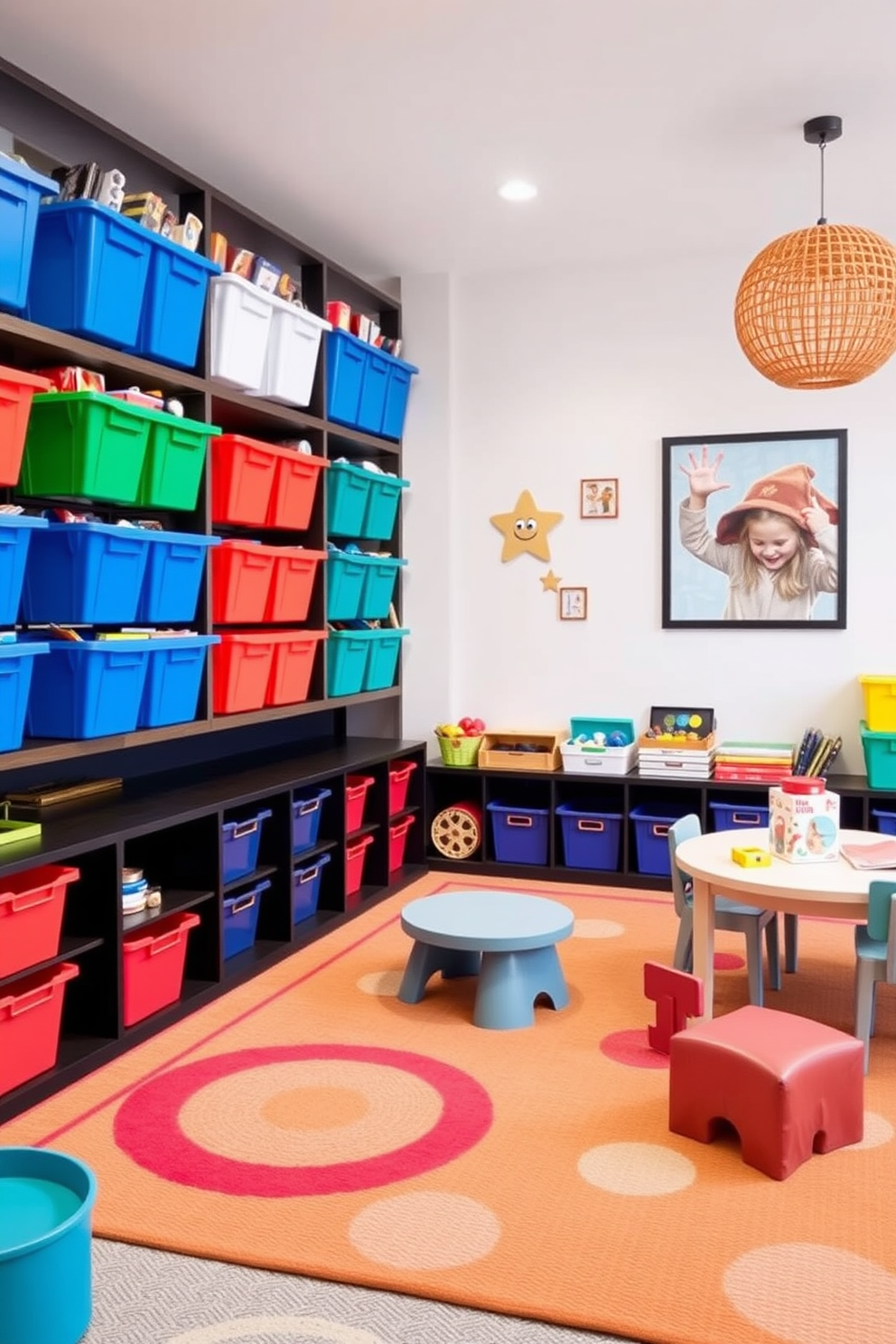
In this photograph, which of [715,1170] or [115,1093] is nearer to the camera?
[715,1170]

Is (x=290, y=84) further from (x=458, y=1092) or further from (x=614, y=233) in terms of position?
(x=458, y=1092)

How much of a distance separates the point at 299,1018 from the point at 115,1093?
65cm

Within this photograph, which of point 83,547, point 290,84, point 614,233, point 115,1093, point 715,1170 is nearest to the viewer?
point 715,1170

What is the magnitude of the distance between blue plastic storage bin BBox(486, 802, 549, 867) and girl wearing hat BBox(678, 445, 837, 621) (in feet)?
4.03

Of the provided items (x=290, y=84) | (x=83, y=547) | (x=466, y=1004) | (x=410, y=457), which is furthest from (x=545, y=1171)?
(x=410, y=457)

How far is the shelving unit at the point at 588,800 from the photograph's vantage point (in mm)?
4746

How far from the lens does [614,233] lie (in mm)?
4805

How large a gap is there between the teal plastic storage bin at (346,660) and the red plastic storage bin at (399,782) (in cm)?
38

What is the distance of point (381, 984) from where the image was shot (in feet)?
12.2

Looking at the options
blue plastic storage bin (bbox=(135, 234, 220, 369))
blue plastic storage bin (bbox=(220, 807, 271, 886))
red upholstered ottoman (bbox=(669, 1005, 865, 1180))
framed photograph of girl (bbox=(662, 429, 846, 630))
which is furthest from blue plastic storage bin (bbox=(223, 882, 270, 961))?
framed photograph of girl (bbox=(662, 429, 846, 630))

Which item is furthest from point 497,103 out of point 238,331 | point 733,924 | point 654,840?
point 654,840

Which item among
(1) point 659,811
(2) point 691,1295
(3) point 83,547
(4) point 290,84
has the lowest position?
(2) point 691,1295

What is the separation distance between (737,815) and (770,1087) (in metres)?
2.39

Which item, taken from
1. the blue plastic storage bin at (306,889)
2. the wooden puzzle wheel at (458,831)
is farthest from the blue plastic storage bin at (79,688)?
the wooden puzzle wheel at (458,831)
